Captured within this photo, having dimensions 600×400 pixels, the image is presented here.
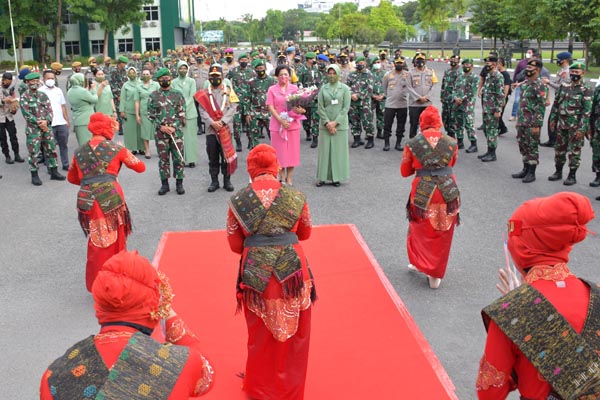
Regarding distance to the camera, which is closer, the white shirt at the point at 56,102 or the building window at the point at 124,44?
the white shirt at the point at 56,102

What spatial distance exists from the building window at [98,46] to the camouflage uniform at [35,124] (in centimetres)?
4374

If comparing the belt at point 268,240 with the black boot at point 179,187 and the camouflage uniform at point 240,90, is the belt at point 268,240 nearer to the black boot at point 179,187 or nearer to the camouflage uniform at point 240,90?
the black boot at point 179,187

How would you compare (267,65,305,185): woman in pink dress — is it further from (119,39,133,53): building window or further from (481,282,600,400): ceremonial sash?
(119,39,133,53): building window

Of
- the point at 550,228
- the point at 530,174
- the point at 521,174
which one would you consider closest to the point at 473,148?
the point at 521,174

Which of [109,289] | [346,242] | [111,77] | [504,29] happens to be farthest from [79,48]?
[109,289]

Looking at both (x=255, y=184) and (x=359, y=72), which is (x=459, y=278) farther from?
(x=359, y=72)

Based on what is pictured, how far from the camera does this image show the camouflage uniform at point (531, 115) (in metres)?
8.80

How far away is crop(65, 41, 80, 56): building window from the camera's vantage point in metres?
49.1

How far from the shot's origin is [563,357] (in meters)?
2.17

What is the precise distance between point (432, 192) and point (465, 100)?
20.3 ft

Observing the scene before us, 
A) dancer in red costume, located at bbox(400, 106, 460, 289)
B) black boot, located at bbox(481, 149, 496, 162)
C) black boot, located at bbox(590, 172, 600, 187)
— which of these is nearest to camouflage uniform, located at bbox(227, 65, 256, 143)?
black boot, located at bbox(481, 149, 496, 162)

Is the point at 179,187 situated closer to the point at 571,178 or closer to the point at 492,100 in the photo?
the point at 492,100

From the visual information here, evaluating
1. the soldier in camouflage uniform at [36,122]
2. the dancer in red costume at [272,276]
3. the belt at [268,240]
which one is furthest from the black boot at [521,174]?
the soldier in camouflage uniform at [36,122]

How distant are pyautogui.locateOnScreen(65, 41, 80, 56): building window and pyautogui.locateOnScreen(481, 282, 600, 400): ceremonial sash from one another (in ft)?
172
